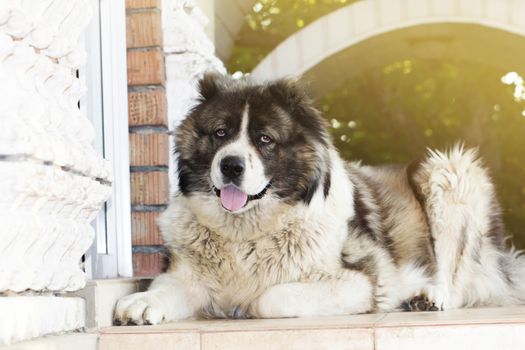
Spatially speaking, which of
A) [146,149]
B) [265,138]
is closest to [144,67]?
[146,149]

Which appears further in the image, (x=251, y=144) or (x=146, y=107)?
(x=146, y=107)

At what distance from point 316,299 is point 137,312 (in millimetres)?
759

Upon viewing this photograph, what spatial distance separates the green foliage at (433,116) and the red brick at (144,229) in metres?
9.26

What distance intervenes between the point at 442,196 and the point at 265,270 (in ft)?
3.94

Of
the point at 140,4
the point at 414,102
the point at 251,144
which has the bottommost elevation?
the point at 251,144

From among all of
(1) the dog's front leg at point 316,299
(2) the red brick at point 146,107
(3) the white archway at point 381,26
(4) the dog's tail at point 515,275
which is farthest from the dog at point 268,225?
(3) the white archway at point 381,26

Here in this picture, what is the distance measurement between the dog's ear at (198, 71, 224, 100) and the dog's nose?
52cm

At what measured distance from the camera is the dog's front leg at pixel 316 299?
12.1ft

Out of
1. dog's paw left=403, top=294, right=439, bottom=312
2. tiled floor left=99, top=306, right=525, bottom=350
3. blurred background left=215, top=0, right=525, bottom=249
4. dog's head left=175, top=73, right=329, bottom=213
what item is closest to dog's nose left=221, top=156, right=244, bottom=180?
dog's head left=175, top=73, right=329, bottom=213

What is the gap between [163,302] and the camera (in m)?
3.63

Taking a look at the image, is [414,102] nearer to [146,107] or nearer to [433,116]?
[433,116]

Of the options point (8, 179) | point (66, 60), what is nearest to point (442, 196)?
point (66, 60)

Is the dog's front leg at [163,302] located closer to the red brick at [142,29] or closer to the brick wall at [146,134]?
the brick wall at [146,134]

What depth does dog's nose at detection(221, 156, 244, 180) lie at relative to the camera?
12.2 feet
